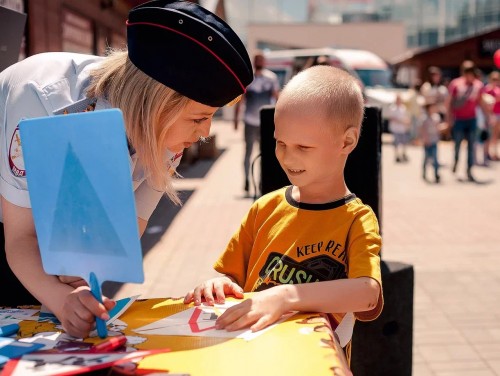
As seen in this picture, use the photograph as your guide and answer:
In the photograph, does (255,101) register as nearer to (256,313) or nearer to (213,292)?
(213,292)

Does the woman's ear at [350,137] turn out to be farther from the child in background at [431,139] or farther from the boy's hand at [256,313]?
the child in background at [431,139]

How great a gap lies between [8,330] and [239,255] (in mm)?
737

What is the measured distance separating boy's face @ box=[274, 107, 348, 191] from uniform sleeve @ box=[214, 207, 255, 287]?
10.5 inches

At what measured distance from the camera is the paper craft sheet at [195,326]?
51.8 inches

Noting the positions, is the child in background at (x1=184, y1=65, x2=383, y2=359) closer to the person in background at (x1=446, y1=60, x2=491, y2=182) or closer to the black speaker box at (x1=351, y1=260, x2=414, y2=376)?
the black speaker box at (x1=351, y1=260, x2=414, y2=376)

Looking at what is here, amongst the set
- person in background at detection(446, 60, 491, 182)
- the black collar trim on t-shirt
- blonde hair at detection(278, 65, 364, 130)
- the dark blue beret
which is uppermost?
the dark blue beret

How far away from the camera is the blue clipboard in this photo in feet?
3.77

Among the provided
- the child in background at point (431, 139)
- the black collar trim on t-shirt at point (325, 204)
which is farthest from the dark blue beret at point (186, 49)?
the child in background at point (431, 139)

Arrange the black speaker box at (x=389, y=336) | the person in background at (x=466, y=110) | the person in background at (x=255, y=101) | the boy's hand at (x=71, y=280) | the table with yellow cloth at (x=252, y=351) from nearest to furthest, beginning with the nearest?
1. the table with yellow cloth at (x=252, y=351)
2. the boy's hand at (x=71, y=280)
3. the black speaker box at (x=389, y=336)
4. the person in background at (x=255, y=101)
5. the person in background at (x=466, y=110)

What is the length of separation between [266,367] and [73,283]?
0.51 metres

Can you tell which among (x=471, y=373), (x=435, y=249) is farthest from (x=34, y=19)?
(x=471, y=373)

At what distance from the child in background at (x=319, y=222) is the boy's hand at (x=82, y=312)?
33cm

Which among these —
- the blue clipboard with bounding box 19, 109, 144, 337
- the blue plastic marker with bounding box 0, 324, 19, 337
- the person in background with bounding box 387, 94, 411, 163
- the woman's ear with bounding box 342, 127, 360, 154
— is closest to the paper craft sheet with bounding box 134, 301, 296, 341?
the blue clipboard with bounding box 19, 109, 144, 337

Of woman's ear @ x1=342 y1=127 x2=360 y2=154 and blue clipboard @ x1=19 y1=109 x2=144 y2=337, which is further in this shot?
woman's ear @ x1=342 y1=127 x2=360 y2=154
